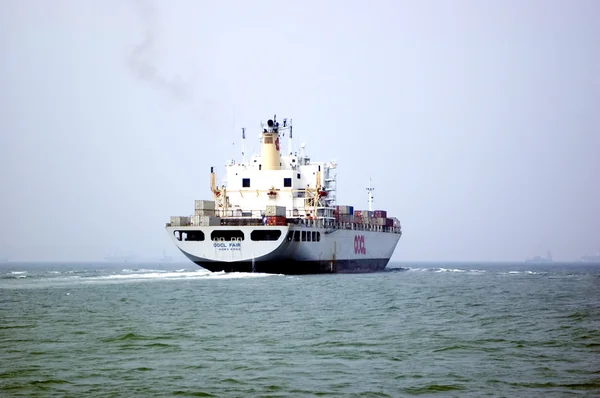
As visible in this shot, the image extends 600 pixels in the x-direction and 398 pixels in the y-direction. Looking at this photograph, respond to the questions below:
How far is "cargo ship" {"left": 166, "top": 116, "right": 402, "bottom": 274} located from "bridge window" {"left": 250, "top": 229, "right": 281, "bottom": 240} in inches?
2.8

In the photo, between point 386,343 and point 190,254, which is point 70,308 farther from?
point 190,254

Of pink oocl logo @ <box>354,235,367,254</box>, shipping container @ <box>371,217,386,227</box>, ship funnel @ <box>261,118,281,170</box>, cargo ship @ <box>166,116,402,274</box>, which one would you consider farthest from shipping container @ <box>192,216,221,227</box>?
shipping container @ <box>371,217,386,227</box>

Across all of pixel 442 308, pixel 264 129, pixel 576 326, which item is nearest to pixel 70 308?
pixel 442 308

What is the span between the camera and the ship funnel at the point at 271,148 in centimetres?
6962

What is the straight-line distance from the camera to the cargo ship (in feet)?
194

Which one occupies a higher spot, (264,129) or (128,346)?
(264,129)

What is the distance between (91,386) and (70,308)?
62.5 feet

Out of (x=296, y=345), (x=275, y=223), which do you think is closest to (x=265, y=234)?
(x=275, y=223)

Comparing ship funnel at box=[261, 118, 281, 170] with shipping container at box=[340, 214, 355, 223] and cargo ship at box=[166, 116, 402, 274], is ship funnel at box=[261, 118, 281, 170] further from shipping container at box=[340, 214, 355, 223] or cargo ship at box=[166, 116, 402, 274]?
shipping container at box=[340, 214, 355, 223]

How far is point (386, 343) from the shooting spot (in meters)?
25.9

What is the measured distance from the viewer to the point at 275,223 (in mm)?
59625

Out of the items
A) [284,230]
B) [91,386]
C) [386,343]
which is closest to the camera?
[91,386]

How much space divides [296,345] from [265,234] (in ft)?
113

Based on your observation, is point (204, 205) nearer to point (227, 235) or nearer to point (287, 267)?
point (227, 235)
